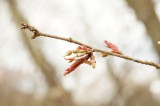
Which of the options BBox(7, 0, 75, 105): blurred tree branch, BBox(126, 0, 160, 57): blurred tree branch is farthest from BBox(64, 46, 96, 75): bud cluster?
BBox(7, 0, 75, 105): blurred tree branch

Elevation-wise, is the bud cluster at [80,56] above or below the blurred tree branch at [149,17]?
below

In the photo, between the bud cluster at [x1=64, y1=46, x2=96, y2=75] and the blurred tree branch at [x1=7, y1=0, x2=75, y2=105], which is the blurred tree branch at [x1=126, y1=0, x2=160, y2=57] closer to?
the bud cluster at [x1=64, y1=46, x2=96, y2=75]

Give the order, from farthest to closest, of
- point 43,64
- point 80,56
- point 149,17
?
point 43,64 < point 149,17 < point 80,56

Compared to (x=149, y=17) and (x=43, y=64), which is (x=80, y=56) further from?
(x=43, y=64)

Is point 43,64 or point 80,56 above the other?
point 43,64

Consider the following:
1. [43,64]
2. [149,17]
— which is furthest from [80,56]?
[43,64]

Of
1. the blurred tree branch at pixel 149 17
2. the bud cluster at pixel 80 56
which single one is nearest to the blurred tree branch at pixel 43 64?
the blurred tree branch at pixel 149 17

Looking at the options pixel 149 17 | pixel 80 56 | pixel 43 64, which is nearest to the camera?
pixel 80 56

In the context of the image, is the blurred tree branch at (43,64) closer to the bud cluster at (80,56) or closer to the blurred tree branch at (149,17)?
the blurred tree branch at (149,17)
